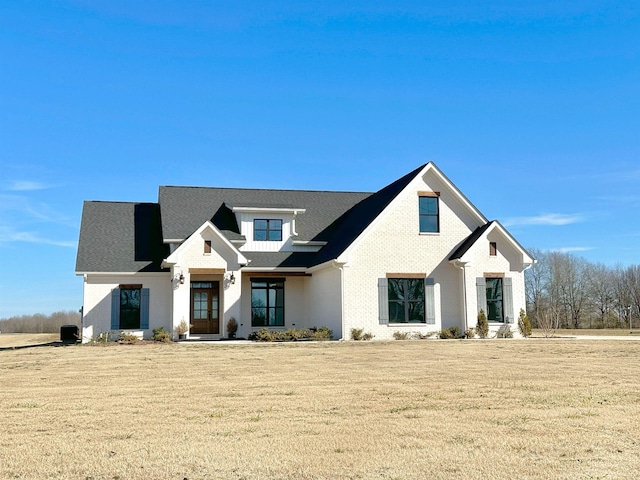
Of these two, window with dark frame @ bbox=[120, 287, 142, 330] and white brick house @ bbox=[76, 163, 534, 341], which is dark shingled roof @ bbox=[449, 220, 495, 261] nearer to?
white brick house @ bbox=[76, 163, 534, 341]

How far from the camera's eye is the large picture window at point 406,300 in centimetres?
2711

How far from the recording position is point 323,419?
9430mm

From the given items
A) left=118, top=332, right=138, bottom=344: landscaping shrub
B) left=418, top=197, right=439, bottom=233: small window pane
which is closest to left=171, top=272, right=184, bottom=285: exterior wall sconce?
left=118, top=332, right=138, bottom=344: landscaping shrub

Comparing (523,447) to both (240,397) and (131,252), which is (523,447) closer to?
(240,397)

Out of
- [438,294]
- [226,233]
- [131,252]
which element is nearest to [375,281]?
[438,294]

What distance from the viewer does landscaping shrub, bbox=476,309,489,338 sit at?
27078mm

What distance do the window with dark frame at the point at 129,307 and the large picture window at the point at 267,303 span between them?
502 centimetres

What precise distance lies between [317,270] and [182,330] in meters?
6.35

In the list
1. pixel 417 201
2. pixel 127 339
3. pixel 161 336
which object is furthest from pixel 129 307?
pixel 417 201

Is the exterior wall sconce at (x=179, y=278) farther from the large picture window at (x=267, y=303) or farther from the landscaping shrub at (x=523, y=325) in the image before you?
the landscaping shrub at (x=523, y=325)

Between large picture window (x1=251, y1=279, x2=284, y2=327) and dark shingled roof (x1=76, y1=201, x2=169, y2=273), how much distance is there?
444 cm

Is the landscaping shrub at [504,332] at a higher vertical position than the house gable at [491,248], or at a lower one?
lower

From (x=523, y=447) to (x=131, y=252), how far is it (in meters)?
24.6

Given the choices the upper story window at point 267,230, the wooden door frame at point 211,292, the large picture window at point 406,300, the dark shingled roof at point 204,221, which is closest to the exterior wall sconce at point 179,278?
the dark shingled roof at point 204,221
